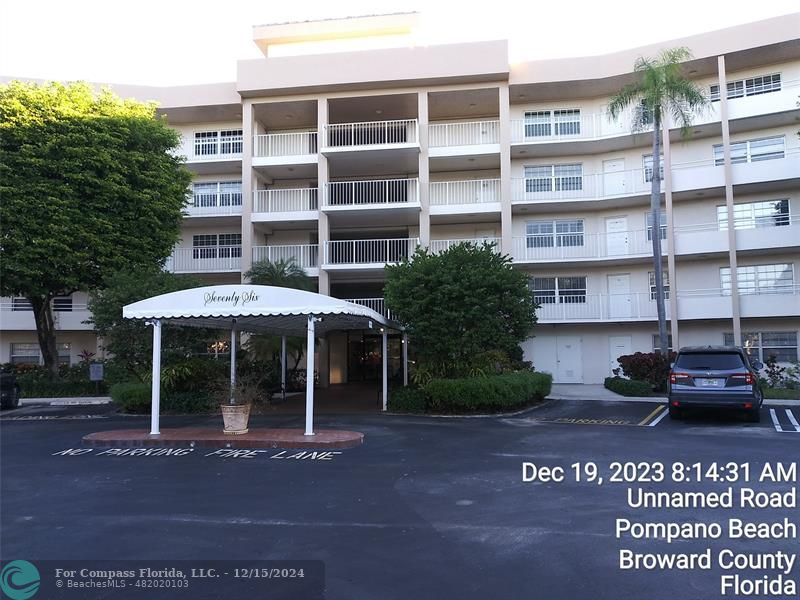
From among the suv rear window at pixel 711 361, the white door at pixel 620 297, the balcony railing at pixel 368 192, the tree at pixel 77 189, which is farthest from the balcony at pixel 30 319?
the suv rear window at pixel 711 361

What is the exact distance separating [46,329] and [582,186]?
Result: 23.5 m

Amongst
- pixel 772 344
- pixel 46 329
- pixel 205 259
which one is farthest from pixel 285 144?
pixel 772 344

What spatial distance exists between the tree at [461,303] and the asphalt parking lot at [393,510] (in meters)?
3.69

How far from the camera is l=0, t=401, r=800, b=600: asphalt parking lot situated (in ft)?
15.7

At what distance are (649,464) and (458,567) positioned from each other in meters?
5.46

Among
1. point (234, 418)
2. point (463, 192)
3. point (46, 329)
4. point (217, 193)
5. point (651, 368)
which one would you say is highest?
point (217, 193)

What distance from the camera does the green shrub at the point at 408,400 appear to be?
16.6 m

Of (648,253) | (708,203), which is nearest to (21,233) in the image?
(648,253)

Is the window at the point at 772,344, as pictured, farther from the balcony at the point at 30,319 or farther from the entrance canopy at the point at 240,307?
the balcony at the point at 30,319

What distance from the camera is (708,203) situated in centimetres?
2527

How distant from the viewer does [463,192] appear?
26234 millimetres

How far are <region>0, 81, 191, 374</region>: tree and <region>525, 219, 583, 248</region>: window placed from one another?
50.0ft

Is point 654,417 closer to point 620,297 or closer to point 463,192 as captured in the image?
point 620,297

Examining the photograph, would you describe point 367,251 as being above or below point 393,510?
above
